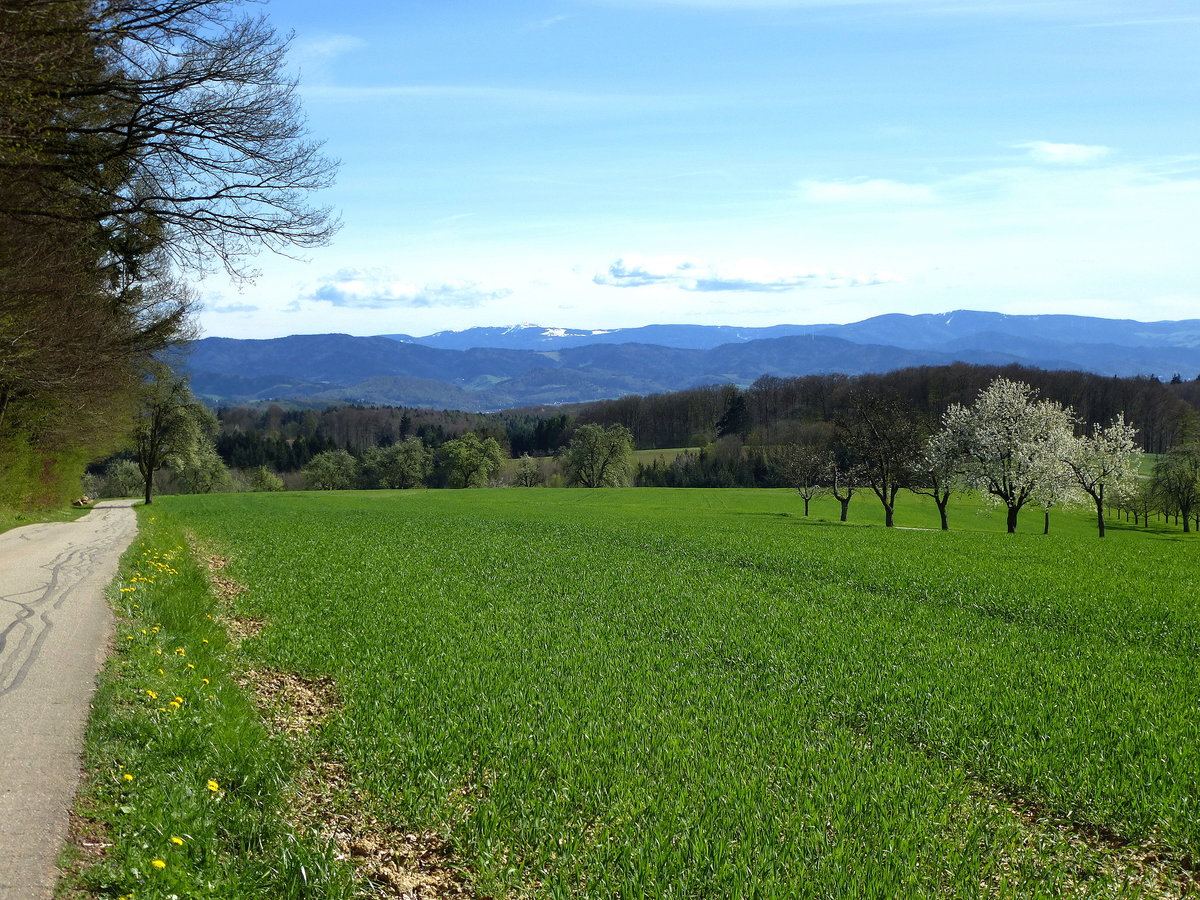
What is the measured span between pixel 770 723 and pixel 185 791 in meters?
6.00

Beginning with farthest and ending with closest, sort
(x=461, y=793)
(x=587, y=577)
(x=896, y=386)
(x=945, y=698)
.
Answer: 1. (x=896, y=386)
2. (x=587, y=577)
3. (x=945, y=698)
4. (x=461, y=793)

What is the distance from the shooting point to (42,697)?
28.4 feet

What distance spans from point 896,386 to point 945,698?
153m

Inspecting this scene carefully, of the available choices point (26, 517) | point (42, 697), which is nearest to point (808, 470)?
point (26, 517)

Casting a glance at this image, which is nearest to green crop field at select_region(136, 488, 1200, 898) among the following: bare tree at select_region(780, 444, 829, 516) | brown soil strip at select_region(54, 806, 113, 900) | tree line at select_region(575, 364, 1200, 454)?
brown soil strip at select_region(54, 806, 113, 900)

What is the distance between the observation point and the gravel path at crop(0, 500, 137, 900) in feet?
18.2

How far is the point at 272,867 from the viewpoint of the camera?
18.7 feet

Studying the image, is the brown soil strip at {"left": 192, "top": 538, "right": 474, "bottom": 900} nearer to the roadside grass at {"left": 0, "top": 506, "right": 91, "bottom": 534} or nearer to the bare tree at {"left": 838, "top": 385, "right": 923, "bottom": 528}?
the roadside grass at {"left": 0, "top": 506, "right": 91, "bottom": 534}

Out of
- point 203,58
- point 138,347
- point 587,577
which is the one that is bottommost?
point 587,577

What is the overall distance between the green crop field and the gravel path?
2362 mm

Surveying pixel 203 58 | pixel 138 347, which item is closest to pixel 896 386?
pixel 138 347

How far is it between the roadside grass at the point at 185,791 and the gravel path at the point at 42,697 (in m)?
0.20

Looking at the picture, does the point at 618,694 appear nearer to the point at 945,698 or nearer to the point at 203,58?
the point at 945,698

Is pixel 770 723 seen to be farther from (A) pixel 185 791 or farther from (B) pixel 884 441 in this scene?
(B) pixel 884 441
